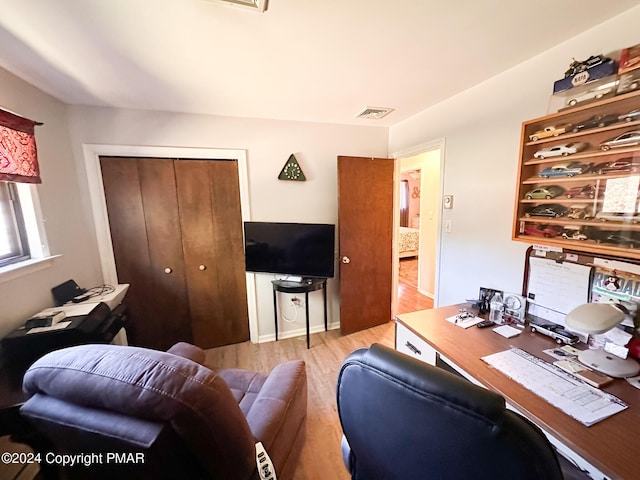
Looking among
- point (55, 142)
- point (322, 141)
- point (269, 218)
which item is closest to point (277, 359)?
point (269, 218)

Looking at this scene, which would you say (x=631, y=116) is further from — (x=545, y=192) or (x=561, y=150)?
(x=545, y=192)

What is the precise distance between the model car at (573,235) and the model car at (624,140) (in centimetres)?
39

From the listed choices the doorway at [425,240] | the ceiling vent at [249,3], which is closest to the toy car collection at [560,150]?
the ceiling vent at [249,3]

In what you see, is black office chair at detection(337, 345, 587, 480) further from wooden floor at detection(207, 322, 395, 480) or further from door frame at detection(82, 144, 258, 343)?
door frame at detection(82, 144, 258, 343)

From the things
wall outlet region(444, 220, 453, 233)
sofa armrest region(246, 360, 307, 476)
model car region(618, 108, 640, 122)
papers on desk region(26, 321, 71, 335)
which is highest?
model car region(618, 108, 640, 122)

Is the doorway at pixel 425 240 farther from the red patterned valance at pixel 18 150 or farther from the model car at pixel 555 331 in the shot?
A: the red patterned valance at pixel 18 150

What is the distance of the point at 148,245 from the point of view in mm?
2471

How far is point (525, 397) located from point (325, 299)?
2125 millimetres

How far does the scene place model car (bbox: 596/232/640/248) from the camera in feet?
3.46

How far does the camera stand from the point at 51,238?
6.07 feet

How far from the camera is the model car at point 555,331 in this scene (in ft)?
4.23

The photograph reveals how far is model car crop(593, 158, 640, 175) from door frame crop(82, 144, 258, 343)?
2.47 meters

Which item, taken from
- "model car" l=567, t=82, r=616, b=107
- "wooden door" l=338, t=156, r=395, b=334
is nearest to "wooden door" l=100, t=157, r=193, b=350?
"wooden door" l=338, t=156, r=395, b=334

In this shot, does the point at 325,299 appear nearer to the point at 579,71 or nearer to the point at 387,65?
the point at 387,65
